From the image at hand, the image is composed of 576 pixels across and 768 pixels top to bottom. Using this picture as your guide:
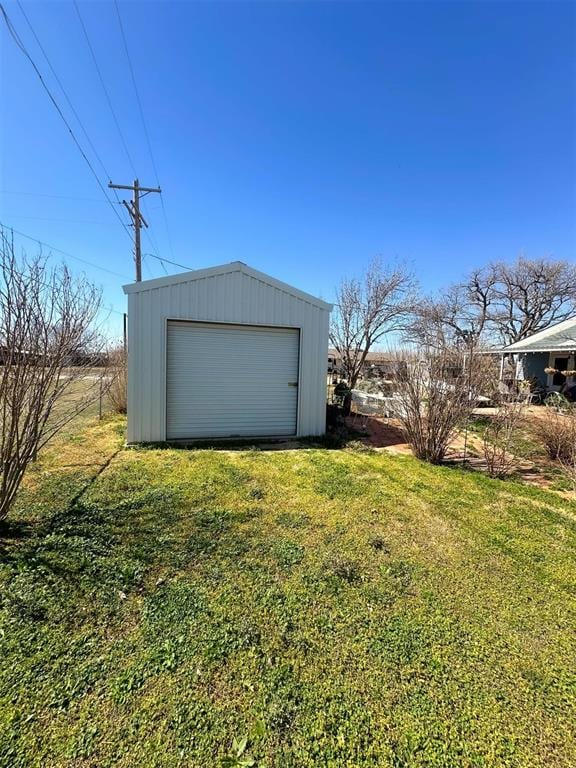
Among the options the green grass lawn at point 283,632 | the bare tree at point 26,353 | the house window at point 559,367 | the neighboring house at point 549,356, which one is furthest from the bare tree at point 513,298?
the bare tree at point 26,353

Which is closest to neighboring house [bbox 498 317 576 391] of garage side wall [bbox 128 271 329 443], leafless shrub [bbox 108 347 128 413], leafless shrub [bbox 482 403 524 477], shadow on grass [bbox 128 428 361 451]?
leafless shrub [bbox 482 403 524 477]

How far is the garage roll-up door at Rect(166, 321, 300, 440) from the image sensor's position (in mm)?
6508

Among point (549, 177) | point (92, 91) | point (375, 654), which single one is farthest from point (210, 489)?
point (549, 177)

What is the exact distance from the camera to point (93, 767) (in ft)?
4.30

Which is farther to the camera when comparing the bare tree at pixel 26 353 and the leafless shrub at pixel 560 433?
the leafless shrub at pixel 560 433

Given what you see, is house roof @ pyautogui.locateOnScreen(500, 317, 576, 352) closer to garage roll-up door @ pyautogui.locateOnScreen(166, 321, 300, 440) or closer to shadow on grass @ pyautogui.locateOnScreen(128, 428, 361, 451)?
shadow on grass @ pyautogui.locateOnScreen(128, 428, 361, 451)

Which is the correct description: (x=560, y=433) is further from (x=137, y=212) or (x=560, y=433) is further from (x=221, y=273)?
(x=137, y=212)

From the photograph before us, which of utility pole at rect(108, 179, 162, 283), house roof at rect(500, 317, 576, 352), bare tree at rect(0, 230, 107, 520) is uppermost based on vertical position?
utility pole at rect(108, 179, 162, 283)

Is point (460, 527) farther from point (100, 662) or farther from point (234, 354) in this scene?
point (234, 354)

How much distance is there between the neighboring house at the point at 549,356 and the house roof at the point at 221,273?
10237mm

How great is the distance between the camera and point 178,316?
6.25 meters

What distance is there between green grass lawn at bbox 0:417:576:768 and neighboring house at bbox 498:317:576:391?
1237 cm

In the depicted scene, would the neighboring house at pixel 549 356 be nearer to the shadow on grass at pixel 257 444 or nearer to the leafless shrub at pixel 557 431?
the leafless shrub at pixel 557 431

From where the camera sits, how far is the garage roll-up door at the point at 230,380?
6.51m
